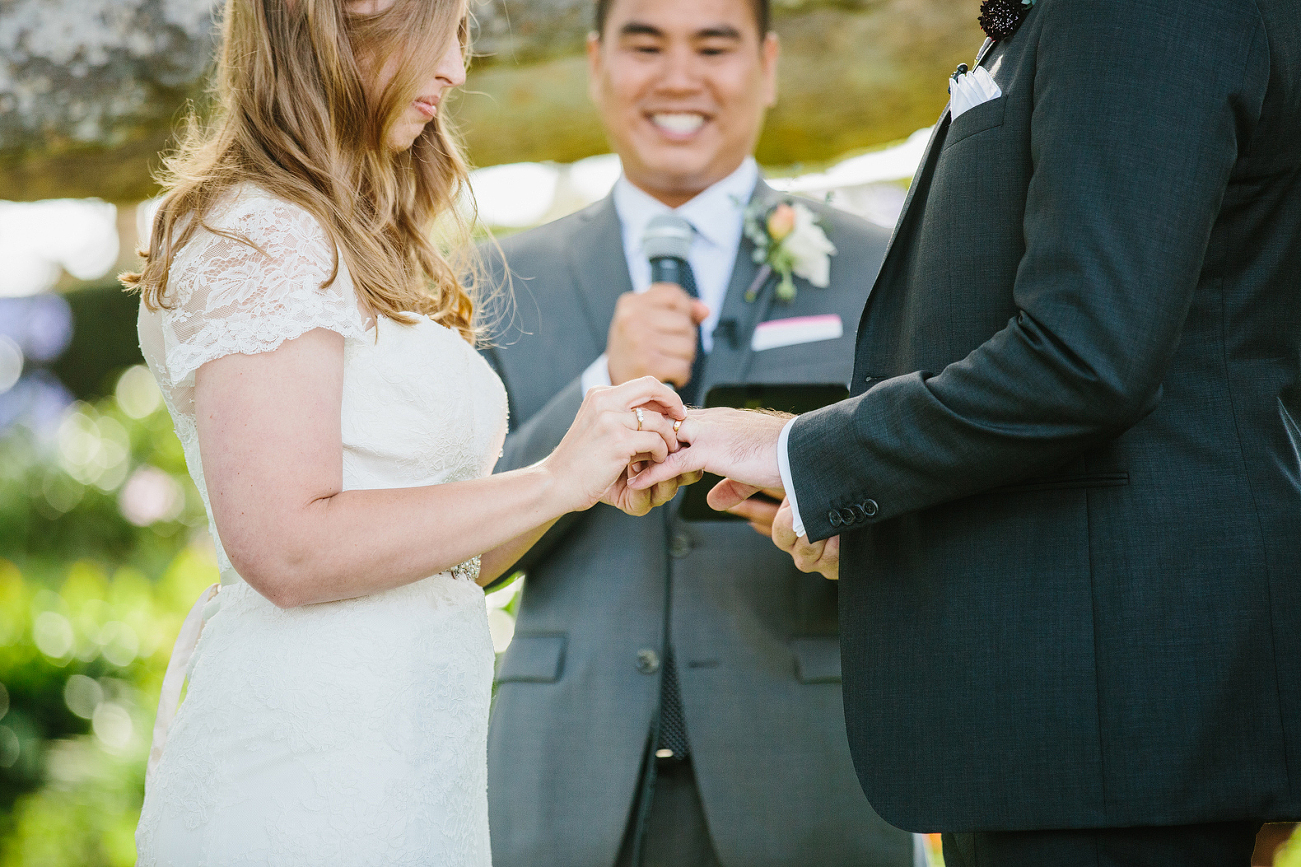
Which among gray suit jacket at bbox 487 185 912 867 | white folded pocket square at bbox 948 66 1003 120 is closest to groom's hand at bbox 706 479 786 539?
gray suit jacket at bbox 487 185 912 867

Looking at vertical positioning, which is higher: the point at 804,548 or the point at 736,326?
the point at 736,326

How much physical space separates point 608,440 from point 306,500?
487 millimetres

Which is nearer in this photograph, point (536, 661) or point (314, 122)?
point (314, 122)

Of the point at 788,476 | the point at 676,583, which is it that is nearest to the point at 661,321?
the point at 676,583

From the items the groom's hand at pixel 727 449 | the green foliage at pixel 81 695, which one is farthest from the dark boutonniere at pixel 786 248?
the green foliage at pixel 81 695

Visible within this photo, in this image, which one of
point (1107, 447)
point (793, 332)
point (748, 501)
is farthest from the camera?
point (793, 332)

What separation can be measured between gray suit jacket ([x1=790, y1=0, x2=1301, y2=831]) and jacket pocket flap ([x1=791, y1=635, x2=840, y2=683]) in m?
0.82

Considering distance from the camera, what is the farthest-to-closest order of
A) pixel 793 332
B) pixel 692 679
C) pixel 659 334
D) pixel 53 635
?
1. pixel 53 635
2. pixel 793 332
3. pixel 692 679
4. pixel 659 334

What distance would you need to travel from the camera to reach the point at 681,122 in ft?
8.64

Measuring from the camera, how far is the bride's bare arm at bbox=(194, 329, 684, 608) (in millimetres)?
1435

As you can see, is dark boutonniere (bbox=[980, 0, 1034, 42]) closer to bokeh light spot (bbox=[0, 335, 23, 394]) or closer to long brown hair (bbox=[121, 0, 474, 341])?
long brown hair (bbox=[121, 0, 474, 341])

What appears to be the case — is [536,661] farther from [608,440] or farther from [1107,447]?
[1107,447]

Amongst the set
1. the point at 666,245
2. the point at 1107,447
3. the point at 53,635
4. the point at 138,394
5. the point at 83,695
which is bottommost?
the point at 83,695

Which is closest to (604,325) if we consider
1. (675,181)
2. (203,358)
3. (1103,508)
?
(675,181)
